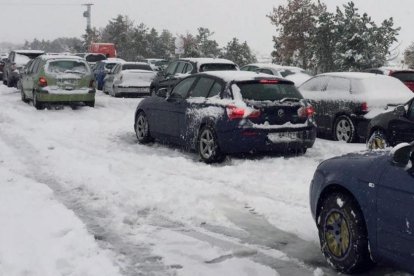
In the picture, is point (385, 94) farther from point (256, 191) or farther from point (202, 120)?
point (256, 191)

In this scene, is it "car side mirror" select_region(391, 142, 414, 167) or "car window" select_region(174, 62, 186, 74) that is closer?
"car side mirror" select_region(391, 142, 414, 167)

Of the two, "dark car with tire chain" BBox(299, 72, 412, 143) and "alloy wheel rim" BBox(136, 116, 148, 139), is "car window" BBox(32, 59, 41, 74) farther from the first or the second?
"dark car with tire chain" BBox(299, 72, 412, 143)

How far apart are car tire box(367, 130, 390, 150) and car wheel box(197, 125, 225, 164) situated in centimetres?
254

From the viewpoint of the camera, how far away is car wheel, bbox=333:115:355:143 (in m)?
12.0

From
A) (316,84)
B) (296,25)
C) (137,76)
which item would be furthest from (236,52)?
(316,84)

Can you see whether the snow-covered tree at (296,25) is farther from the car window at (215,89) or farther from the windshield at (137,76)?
the car window at (215,89)

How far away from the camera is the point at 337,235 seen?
4.71 metres

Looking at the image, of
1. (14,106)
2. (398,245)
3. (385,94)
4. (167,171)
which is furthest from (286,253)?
(14,106)

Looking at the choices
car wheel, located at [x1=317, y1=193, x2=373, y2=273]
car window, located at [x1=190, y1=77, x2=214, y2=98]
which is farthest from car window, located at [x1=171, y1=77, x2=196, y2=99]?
car wheel, located at [x1=317, y1=193, x2=373, y2=273]

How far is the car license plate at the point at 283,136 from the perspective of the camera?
31.0ft

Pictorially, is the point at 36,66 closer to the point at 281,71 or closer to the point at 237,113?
the point at 281,71

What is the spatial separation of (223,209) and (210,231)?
871 mm

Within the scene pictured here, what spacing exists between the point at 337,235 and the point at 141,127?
7.76 m

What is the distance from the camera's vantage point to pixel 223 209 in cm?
678
